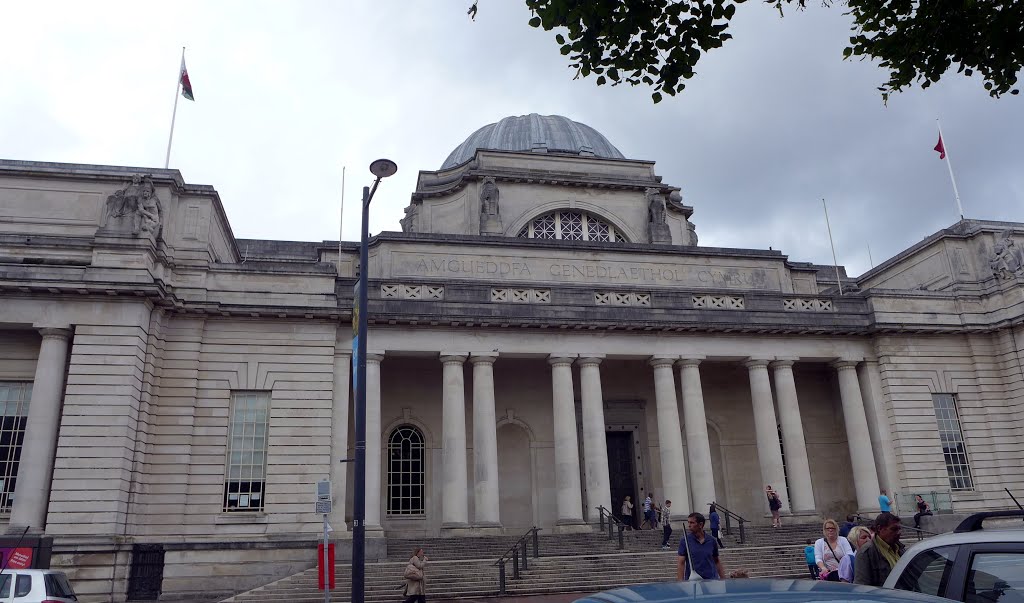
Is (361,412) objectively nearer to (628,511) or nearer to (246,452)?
(246,452)

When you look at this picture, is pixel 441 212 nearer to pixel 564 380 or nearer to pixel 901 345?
pixel 564 380

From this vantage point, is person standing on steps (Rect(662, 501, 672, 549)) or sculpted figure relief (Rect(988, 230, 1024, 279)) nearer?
person standing on steps (Rect(662, 501, 672, 549))

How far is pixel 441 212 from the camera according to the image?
34562 mm

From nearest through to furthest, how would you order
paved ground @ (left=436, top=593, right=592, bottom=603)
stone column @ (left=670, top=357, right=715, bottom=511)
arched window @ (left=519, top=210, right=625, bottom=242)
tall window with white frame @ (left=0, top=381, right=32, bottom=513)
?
paved ground @ (left=436, top=593, right=592, bottom=603), tall window with white frame @ (left=0, top=381, right=32, bottom=513), stone column @ (left=670, top=357, right=715, bottom=511), arched window @ (left=519, top=210, right=625, bottom=242)

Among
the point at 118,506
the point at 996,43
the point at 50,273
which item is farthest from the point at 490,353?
the point at 996,43

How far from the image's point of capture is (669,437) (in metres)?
26.2

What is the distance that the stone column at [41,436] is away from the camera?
20172 millimetres

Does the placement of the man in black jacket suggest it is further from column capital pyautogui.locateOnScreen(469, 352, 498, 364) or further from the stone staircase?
column capital pyautogui.locateOnScreen(469, 352, 498, 364)

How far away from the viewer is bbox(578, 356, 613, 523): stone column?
2511cm

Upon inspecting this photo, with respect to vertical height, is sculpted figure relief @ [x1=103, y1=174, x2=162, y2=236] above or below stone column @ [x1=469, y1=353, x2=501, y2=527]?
above

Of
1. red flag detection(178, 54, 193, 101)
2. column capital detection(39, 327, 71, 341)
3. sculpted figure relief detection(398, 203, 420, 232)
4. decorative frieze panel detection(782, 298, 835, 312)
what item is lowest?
column capital detection(39, 327, 71, 341)

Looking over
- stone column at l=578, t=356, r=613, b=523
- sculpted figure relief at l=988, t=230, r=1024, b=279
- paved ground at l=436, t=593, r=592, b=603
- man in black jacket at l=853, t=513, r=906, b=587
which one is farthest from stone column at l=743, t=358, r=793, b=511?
man in black jacket at l=853, t=513, r=906, b=587

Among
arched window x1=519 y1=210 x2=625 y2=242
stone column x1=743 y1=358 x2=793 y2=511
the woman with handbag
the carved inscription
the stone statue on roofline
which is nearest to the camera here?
the woman with handbag

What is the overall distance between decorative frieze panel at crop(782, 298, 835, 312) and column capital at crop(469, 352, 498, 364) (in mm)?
11182
